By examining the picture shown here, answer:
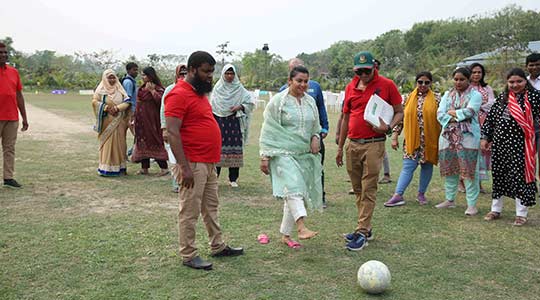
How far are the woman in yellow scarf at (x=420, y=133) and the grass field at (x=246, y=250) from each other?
444mm

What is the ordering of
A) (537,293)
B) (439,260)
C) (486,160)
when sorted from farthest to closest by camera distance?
(486,160), (439,260), (537,293)

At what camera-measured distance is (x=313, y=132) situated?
4984 mm

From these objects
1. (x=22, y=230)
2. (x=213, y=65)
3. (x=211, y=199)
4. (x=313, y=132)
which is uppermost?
(x=213, y=65)

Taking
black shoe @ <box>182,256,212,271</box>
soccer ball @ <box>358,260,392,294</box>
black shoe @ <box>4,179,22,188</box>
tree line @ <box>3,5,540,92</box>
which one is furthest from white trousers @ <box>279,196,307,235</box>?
tree line @ <box>3,5,540,92</box>

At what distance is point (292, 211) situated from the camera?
4801 millimetres

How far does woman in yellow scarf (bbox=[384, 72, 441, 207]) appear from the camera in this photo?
673 cm

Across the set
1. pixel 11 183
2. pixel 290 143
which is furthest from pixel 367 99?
pixel 11 183

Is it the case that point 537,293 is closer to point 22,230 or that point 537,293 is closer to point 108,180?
point 22,230

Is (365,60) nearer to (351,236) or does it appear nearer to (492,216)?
(351,236)

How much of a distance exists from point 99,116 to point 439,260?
612 cm

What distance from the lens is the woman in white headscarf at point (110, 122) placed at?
8578 millimetres

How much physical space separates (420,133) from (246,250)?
319 centimetres

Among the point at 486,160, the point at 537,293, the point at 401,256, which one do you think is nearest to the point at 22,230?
the point at 401,256

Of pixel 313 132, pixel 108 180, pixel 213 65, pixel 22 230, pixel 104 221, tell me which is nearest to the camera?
pixel 213 65
